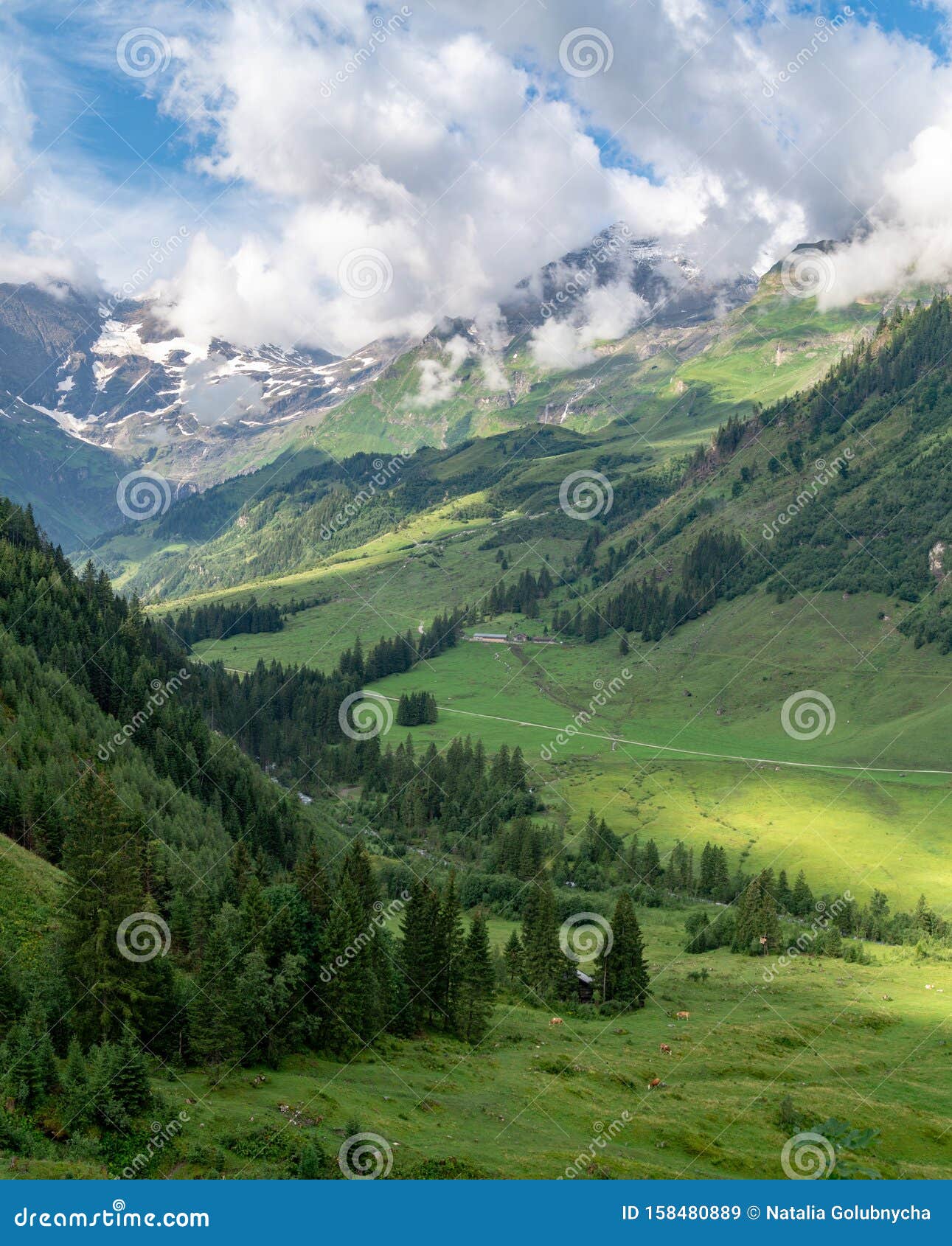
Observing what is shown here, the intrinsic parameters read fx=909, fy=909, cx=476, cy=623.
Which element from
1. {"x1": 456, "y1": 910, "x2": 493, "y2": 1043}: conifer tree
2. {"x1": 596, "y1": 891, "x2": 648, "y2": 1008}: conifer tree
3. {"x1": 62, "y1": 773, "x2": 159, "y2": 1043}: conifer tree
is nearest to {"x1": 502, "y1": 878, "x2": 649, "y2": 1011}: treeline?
{"x1": 596, "y1": 891, "x2": 648, "y2": 1008}: conifer tree

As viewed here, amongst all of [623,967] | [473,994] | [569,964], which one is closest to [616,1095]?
[473,994]

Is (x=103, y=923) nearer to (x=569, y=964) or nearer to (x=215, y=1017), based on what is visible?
(x=215, y=1017)

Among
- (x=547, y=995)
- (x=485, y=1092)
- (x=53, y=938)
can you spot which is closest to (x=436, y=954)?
(x=485, y=1092)

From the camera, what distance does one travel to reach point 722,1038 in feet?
275

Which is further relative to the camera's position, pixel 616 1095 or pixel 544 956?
pixel 544 956

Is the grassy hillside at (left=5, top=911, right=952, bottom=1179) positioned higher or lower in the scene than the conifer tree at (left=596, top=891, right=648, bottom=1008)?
lower

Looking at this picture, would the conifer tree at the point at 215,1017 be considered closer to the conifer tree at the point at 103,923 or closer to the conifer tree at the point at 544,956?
the conifer tree at the point at 103,923

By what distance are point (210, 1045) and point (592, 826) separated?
13358cm

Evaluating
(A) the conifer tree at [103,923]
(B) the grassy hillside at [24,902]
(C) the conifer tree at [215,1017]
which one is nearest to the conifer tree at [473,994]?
(C) the conifer tree at [215,1017]

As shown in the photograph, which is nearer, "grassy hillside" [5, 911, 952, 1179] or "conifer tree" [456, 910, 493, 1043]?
"grassy hillside" [5, 911, 952, 1179]

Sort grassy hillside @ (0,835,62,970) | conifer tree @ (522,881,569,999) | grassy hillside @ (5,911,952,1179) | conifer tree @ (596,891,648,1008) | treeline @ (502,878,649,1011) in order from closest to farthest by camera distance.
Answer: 1. grassy hillside @ (5,911,952,1179)
2. grassy hillside @ (0,835,62,970)
3. conifer tree @ (522,881,569,999)
4. treeline @ (502,878,649,1011)
5. conifer tree @ (596,891,648,1008)

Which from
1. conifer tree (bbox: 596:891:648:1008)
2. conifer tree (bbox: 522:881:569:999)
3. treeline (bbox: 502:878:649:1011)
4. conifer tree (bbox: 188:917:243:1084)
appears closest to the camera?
conifer tree (bbox: 188:917:243:1084)

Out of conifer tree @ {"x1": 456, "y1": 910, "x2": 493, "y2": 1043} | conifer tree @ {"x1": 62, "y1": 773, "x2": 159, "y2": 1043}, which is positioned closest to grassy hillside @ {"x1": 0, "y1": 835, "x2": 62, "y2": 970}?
conifer tree @ {"x1": 62, "y1": 773, "x2": 159, "y2": 1043}

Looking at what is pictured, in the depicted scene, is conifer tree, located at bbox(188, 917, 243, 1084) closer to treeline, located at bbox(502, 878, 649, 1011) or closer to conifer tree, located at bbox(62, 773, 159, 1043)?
conifer tree, located at bbox(62, 773, 159, 1043)
